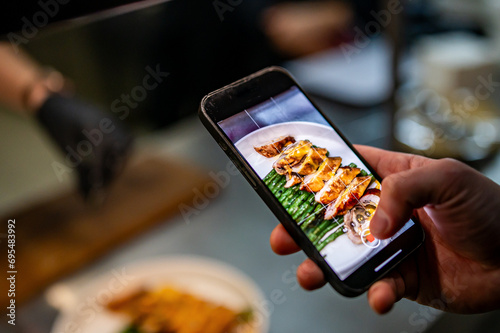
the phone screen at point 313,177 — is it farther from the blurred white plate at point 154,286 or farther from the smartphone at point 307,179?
the blurred white plate at point 154,286

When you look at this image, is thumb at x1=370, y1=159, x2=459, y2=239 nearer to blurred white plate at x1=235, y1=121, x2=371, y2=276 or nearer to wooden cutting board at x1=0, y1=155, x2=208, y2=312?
blurred white plate at x1=235, y1=121, x2=371, y2=276

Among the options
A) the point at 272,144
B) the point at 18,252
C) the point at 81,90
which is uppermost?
the point at 81,90

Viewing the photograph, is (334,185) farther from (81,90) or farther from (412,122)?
(81,90)

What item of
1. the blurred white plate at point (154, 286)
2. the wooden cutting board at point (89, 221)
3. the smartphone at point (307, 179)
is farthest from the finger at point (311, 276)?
the wooden cutting board at point (89, 221)

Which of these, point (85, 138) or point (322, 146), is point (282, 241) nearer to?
point (322, 146)

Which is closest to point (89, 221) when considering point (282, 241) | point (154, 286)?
point (154, 286)

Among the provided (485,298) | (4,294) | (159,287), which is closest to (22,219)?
(4,294)
